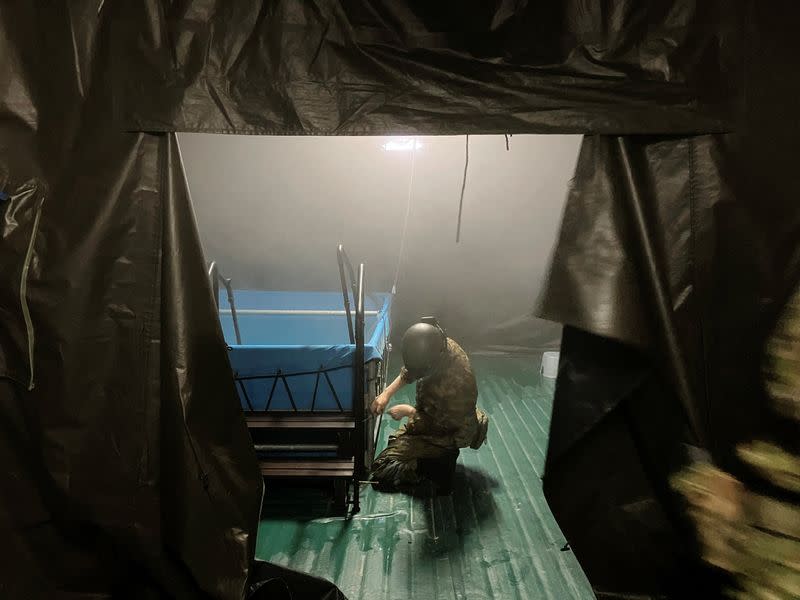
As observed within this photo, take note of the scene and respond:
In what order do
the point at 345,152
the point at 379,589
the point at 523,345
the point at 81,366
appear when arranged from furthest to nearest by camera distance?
the point at 523,345, the point at 345,152, the point at 379,589, the point at 81,366

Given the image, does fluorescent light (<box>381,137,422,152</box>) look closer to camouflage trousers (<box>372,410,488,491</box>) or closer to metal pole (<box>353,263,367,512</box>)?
metal pole (<box>353,263,367,512</box>)

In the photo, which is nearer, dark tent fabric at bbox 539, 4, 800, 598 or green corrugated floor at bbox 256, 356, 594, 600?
dark tent fabric at bbox 539, 4, 800, 598

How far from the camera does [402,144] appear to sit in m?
3.60

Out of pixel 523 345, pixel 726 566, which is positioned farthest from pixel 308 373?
pixel 523 345

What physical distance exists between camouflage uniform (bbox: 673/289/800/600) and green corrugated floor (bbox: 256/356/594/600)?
1100mm

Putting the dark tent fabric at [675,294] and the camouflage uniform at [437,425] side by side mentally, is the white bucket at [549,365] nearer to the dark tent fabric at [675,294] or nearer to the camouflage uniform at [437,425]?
the camouflage uniform at [437,425]

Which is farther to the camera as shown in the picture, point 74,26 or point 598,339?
point 598,339

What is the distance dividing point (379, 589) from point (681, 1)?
223 cm

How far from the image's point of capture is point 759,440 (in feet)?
4.04

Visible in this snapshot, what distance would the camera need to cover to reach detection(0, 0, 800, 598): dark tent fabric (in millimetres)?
1219

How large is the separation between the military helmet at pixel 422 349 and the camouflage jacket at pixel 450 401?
4.9 inches

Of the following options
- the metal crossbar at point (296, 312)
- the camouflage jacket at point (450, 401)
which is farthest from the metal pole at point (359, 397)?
the metal crossbar at point (296, 312)

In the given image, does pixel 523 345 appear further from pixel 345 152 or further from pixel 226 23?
pixel 226 23

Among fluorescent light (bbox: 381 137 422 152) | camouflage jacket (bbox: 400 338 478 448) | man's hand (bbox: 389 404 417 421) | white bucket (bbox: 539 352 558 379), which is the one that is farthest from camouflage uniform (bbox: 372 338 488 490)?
white bucket (bbox: 539 352 558 379)
